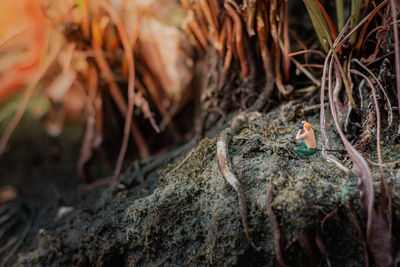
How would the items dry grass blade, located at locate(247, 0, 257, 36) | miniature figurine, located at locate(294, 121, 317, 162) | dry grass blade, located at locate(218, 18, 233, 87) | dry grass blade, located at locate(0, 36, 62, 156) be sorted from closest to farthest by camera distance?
miniature figurine, located at locate(294, 121, 317, 162)
dry grass blade, located at locate(247, 0, 257, 36)
dry grass blade, located at locate(218, 18, 233, 87)
dry grass blade, located at locate(0, 36, 62, 156)

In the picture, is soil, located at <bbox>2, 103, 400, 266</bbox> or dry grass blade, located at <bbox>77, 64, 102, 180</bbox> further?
dry grass blade, located at <bbox>77, 64, 102, 180</bbox>

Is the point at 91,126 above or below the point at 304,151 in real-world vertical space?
above

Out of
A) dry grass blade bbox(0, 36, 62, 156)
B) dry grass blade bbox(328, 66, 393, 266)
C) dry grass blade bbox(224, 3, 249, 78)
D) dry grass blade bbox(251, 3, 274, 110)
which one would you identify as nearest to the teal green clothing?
dry grass blade bbox(328, 66, 393, 266)

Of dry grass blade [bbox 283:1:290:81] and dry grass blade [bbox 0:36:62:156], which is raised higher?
dry grass blade [bbox 0:36:62:156]

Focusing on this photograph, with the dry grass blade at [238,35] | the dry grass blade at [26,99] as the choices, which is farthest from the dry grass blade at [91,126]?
the dry grass blade at [238,35]

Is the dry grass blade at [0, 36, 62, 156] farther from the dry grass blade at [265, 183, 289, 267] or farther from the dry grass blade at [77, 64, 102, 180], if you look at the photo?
the dry grass blade at [265, 183, 289, 267]

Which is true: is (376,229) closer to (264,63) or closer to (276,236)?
(276,236)

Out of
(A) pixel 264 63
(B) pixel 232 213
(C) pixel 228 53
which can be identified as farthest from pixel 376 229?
(C) pixel 228 53

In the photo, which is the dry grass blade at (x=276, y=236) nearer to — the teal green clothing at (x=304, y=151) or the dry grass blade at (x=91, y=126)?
the teal green clothing at (x=304, y=151)
